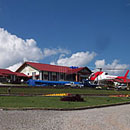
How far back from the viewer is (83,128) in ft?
32.2

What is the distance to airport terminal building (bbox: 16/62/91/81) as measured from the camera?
7744 centimetres

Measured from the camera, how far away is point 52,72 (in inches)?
3169

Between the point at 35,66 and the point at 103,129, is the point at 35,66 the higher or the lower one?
the higher one

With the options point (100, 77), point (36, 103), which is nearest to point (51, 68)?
point (100, 77)

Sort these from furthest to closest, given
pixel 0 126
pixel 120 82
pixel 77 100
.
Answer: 1. pixel 120 82
2. pixel 77 100
3. pixel 0 126

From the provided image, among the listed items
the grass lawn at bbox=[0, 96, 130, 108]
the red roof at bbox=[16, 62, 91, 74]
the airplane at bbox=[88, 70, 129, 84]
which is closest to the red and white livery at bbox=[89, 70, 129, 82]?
the airplane at bbox=[88, 70, 129, 84]

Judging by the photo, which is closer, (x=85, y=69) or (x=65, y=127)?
(x=65, y=127)

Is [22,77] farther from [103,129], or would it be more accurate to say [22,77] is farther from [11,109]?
[103,129]

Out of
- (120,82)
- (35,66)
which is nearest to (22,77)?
(35,66)

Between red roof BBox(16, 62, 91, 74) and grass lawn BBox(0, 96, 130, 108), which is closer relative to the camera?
grass lawn BBox(0, 96, 130, 108)

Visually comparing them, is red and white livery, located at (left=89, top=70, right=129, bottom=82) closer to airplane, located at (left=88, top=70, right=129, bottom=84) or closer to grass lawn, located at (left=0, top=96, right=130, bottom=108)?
airplane, located at (left=88, top=70, right=129, bottom=84)

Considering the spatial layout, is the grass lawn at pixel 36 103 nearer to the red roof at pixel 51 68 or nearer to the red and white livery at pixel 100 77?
the red roof at pixel 51 68

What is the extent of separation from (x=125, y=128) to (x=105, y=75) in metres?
75.9

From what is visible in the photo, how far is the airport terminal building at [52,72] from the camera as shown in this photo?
77.4m
